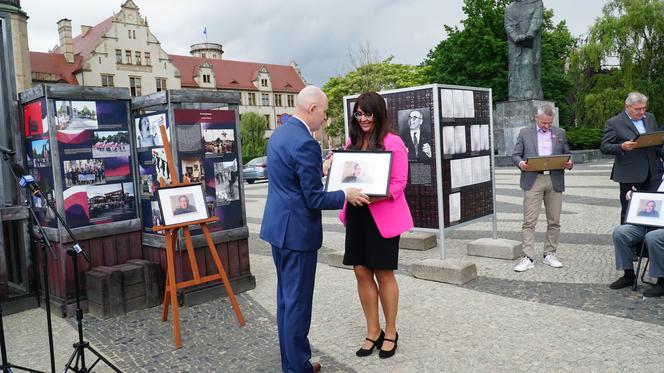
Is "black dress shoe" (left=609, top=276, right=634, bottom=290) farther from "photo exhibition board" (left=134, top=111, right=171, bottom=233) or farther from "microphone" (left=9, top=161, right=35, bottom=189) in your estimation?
"microphone" (left=9, top=161, right=35, bottom=189)

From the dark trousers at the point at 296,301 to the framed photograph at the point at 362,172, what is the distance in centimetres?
58

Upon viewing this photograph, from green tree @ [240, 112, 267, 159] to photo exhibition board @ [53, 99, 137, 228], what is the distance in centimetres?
4482

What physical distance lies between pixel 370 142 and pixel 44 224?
13.5ft

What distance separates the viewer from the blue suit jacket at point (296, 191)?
346 centimetres

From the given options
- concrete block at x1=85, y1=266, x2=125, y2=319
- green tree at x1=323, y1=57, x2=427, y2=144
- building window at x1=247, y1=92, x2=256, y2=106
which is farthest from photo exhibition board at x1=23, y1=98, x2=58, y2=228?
building window at x1=247, y1=92, x2=256, y2=106

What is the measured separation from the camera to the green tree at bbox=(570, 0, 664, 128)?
3061 centimetres

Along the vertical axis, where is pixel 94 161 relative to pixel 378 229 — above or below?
above

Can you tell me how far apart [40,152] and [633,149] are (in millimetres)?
6587

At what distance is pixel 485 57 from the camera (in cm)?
3753

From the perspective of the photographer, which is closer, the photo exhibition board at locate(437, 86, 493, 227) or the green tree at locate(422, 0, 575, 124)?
the photo exhibition board at locate(437, 86, 493, 227)

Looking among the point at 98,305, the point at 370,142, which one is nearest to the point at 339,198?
the point at 370,142

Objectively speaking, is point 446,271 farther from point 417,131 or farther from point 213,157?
point 213,157

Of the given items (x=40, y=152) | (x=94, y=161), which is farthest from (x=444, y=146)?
(x=40, y=152)

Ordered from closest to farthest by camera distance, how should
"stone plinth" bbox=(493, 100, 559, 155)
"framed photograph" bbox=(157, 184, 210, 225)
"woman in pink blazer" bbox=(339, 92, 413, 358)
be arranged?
"woman in pink blazer" bbox=(339, 92, 413, 358)
"framed photograph" bbox=(157, 184, 210, 225)
"stone plinth" bbox=(493, 100, 559, 155)
